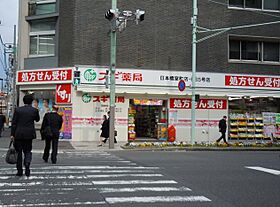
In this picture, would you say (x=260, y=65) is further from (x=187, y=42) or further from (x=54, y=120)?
(x=54, y=120)

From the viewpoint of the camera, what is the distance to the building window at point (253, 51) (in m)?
26.2

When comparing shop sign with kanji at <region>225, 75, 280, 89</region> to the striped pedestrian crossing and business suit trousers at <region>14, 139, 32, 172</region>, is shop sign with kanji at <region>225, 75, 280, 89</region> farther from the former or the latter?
business suit trousers at <region>14, 139, 32, 172</region>

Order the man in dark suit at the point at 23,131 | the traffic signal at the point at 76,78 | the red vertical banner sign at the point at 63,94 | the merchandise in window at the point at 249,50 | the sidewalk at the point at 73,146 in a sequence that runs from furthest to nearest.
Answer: the merchandise in window at the point at 249,50 → the red vertical banner sign at the point at 63,94 → the traffic signal at the point at 76,78 → the sidewalk at the point at 73,146 → the man in dark suit at the point at 23,131

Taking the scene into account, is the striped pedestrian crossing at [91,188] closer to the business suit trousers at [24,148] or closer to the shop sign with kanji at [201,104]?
the business suit trousers at [24,148]

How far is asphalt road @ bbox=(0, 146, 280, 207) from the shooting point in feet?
A: 22.8

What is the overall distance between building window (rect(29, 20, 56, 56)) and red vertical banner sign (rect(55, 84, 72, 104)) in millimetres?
3174

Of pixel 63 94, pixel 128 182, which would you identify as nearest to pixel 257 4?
pixel 63 94

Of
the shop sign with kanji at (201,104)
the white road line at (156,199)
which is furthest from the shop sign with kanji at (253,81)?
the white road line at (156,199)

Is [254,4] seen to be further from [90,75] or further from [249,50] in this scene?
[90,75]

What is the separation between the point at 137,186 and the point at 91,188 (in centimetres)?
100

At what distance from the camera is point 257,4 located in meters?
26.5

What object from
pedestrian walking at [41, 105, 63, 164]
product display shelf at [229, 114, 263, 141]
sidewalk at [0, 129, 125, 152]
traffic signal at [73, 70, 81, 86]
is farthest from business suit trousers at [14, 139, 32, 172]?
product display shelf at [229, 114, 263, 141]

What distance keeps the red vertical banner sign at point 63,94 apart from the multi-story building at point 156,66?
6 cm

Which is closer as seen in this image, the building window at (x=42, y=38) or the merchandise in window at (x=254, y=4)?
the building window at (x=42, y=38)
